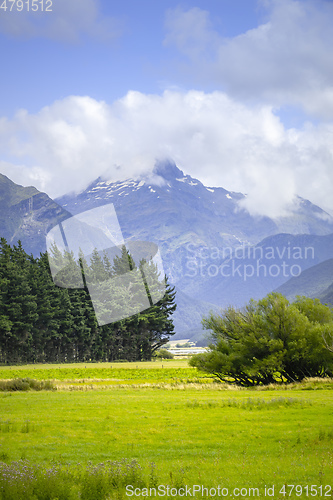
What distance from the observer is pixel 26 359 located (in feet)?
240

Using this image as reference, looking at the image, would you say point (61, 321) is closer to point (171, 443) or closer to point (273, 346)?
point (273, 346)

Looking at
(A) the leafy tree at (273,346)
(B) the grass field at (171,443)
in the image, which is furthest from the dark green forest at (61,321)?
(B) the grass field at (171,443)

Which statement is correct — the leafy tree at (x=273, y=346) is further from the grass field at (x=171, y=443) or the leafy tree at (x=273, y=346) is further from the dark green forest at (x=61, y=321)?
the dark green forest at (x=61, y=321)

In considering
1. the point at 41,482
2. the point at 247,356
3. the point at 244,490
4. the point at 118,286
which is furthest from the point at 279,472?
the point at 118,286

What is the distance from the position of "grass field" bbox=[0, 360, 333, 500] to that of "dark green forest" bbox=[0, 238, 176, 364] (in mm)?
46310

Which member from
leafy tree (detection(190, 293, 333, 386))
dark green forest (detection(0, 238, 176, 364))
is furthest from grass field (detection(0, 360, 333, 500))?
dark green forest (detection(0, 238, 176, 364))

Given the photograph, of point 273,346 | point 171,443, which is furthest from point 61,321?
point 171,443

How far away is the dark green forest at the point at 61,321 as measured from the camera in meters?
67.8

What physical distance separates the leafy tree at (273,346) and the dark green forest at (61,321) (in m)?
36.8

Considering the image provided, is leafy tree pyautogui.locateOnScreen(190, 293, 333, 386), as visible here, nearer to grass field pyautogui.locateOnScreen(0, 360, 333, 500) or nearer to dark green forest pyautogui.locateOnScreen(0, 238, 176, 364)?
grass field pyautogui.locateOnScreen(0, 360, 333, 500)

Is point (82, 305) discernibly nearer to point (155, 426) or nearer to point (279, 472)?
point (155, 426)

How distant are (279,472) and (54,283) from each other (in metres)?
70.0

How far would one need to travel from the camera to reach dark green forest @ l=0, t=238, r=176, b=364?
2667 inches

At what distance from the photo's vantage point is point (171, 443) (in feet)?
44.4
